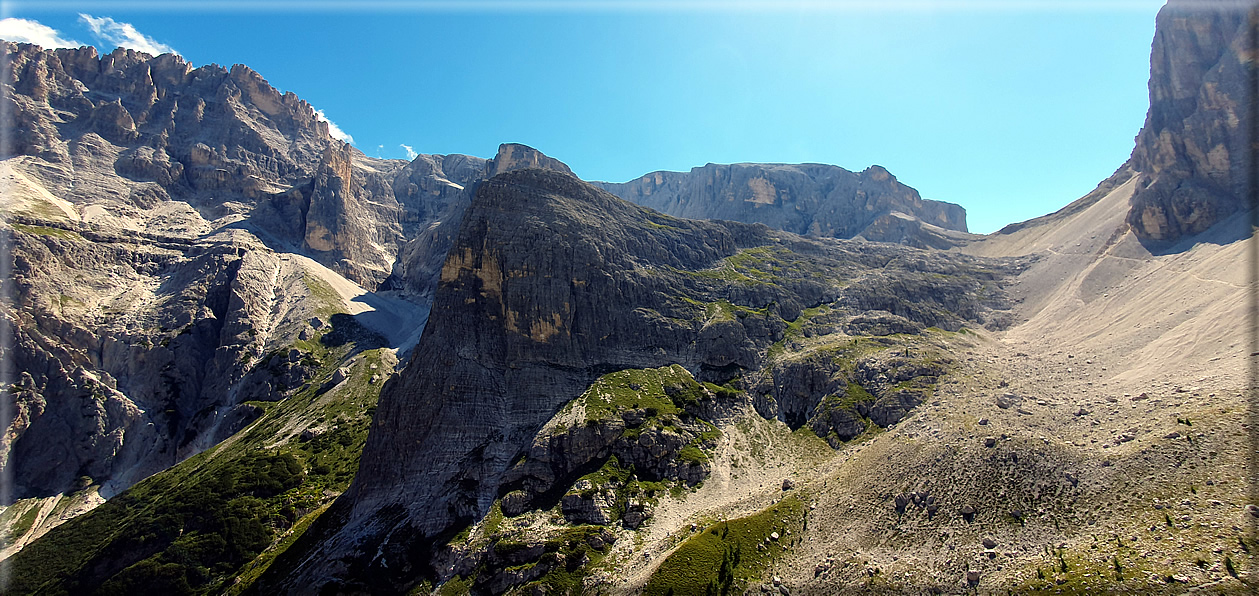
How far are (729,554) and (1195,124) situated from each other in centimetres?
14233

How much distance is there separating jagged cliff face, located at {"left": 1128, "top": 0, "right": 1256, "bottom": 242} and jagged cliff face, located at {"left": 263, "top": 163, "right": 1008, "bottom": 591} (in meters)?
34.6

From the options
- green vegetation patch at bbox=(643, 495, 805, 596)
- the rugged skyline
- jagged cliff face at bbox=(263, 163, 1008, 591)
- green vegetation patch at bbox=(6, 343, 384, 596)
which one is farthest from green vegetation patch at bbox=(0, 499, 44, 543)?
green vegetation patch at bbox=(643, 495, 805, 596)

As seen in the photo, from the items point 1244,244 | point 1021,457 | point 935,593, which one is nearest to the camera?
point 935,593

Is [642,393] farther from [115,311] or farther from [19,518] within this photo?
[115,311]

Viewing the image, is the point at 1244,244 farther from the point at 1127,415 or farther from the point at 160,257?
the point at 160,257

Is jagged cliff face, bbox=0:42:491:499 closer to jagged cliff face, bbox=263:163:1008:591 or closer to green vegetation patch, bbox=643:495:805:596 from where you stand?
jagged cliff face, bbox=263:163:1008:591

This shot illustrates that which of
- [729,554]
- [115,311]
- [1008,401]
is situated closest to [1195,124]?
[1008,401]

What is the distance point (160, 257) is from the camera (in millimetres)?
168250

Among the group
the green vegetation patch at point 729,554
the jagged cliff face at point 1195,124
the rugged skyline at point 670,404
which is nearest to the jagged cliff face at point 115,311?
the rugged skyline at point 670,404

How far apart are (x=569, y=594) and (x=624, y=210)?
98900 millimetres

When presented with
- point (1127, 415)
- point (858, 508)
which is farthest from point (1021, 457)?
point (858, 508)

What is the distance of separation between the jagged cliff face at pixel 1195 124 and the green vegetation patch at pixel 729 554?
4259 inches

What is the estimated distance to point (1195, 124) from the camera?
358 feet

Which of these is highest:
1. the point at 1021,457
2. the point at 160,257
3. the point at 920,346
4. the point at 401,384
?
the point at 160,257
